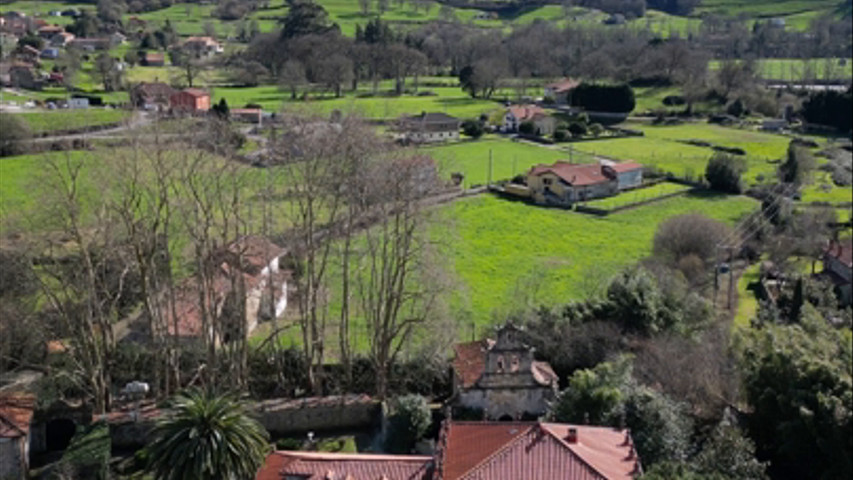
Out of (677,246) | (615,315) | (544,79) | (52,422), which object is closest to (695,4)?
(544,79)

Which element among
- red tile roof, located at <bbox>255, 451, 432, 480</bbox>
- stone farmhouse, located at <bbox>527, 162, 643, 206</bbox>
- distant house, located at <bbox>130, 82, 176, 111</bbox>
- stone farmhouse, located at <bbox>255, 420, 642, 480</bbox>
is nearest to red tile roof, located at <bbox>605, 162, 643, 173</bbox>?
stone farmhouse, located at <bbox>527, 162, 643, 206</bbox>

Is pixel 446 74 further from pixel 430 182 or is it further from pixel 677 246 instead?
pixel 430 182

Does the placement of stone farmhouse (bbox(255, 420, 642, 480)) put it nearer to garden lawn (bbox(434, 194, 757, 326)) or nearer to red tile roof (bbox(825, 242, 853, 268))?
garden lawn (bbox(434, 194, 757, 326))

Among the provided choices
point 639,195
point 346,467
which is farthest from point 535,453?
point 639,195

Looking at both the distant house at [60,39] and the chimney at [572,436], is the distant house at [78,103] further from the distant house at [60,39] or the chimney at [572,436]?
the chimney at [572,436]

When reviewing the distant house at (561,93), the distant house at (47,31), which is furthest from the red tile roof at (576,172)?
the distant house at (47,31)

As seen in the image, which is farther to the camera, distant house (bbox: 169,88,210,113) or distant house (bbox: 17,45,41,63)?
distant house (bbox: 17,45,41,63)
